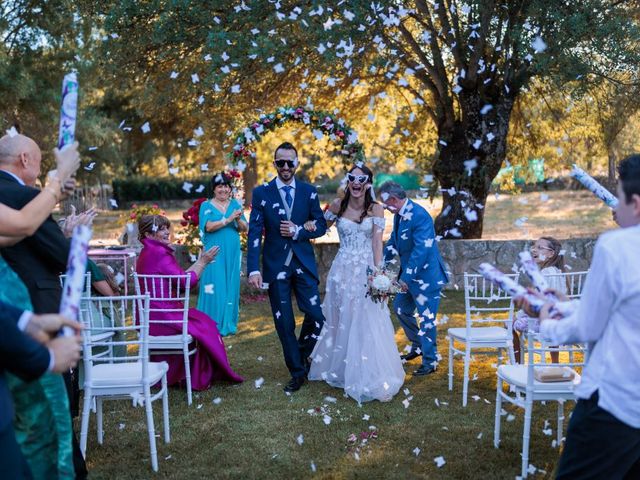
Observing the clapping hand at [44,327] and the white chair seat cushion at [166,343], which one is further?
the white chair seat cushion at [166,343]

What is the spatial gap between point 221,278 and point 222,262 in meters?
0.21

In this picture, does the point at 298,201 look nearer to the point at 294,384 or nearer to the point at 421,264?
the point at 421,264

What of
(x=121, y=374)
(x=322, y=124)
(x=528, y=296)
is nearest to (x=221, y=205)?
(x=322, y=124)

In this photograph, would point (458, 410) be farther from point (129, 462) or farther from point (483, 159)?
point (483, 159)

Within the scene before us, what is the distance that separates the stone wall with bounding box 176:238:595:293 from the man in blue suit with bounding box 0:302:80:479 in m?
8.71

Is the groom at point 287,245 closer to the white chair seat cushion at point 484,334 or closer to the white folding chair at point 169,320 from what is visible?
the white folding chair at point 169,320

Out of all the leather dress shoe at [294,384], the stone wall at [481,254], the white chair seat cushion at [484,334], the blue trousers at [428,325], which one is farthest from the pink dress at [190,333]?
the stone wall at [481,254]

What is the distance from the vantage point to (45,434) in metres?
2.82

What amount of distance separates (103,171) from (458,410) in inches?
960

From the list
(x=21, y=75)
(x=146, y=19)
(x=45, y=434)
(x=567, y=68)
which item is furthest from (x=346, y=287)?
(x=21, y=75)

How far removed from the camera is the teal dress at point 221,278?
8.77 m

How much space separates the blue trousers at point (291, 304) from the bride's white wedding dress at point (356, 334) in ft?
0.61

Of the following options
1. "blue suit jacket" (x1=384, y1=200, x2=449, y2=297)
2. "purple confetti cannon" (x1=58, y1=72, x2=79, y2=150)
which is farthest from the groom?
"purple confetti cannon" (x1=58, y1=72, x2=79, y2=150)

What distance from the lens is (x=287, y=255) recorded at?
6242 millimetres
